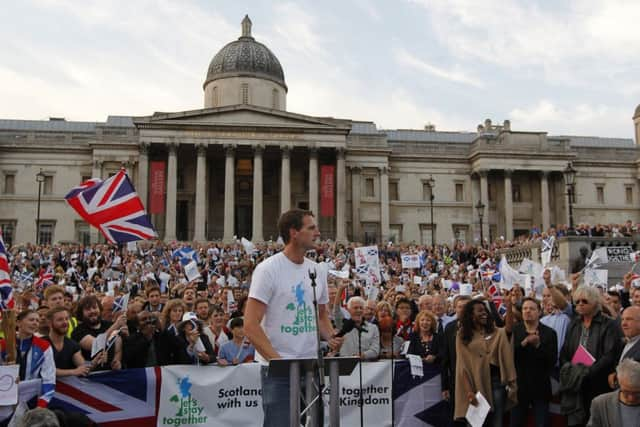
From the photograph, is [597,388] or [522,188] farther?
[522,188]

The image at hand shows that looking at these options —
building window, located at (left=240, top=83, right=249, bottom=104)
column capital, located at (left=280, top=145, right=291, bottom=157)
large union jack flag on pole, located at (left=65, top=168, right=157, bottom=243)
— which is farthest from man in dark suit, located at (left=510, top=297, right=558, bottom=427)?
building window, located at (left=240, top=83, right=249, bottom=104)

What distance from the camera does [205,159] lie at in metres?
51.3

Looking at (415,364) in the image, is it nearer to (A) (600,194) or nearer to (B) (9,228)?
(B) (9,228)

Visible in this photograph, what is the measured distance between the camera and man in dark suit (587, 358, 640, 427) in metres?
5.90

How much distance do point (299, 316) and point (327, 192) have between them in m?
45.1

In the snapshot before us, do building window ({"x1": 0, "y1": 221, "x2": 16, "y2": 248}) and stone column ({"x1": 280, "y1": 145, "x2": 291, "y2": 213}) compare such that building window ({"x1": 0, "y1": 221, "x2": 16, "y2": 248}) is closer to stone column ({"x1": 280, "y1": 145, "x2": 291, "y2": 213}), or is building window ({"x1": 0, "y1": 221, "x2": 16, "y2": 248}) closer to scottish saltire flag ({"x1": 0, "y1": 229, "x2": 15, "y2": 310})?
stone column ({"x1": 280, "y1": 145, "x2": 291, "y2": 213})

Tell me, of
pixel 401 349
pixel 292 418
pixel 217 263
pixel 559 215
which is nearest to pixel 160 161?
pixel 217 263

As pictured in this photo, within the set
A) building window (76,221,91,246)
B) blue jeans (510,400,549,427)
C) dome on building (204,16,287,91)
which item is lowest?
blue jeans (510,400,549,427)

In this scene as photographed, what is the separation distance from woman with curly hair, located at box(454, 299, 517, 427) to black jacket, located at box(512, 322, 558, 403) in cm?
32

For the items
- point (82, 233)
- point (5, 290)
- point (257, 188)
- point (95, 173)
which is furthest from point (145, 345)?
point (82, 233)

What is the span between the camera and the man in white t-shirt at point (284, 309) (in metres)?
5.35

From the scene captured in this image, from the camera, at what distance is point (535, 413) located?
856 cm

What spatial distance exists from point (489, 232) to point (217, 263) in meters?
31.9

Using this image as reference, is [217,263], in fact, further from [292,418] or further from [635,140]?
[635,140]
